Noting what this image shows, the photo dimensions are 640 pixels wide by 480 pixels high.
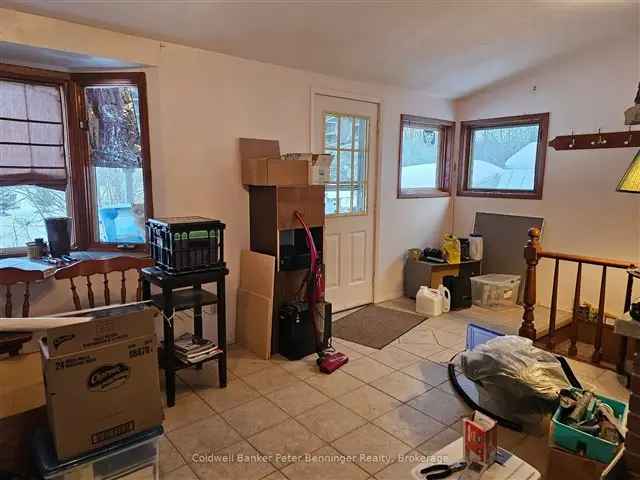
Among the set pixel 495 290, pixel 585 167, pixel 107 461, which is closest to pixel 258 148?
pixel 107 461

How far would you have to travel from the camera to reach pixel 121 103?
3051 millimetres

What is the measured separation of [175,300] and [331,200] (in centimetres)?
187

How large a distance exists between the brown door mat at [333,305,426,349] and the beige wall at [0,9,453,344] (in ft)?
3.39

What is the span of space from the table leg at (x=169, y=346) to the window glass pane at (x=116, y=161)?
2.82 feet

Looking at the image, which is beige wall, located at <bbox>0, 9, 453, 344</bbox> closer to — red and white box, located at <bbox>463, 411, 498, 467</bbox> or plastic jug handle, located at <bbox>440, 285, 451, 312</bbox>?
plastic jug handle, located at <bbox>440, 285, 451, 312</bbox>

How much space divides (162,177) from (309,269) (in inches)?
50.2

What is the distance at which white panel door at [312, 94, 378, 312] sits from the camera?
13.2ft

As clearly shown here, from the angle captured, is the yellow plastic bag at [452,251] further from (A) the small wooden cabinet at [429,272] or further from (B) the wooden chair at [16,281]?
(B) the wooden chair at [16,281]

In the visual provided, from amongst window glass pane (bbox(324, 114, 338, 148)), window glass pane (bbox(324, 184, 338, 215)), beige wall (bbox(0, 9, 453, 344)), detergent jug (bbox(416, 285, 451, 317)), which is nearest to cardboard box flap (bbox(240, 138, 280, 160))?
beige wall (bbox(0, 9, 453, 344))

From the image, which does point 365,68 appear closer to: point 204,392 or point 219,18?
point 219,18

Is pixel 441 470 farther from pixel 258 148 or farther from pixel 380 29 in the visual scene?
pixel 380 29

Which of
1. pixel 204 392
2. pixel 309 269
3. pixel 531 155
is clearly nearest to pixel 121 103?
pixel 309 269

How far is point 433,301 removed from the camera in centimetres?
427

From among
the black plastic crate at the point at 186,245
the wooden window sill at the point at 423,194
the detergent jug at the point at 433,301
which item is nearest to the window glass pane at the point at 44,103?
the black plastic crate at the point at 186,245
